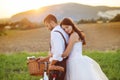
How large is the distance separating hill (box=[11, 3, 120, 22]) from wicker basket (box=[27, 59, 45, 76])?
633 millimetres

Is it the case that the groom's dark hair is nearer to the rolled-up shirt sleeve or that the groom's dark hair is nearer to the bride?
the bride

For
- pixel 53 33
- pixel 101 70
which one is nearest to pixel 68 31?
pixel 53 33

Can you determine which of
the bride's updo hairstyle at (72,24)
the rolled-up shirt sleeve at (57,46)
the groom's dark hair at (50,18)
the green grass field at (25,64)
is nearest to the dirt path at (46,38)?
the green grass field at (25,64)

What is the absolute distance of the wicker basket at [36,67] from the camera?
7.29 meters

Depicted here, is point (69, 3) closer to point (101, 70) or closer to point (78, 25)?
point (78, 25)

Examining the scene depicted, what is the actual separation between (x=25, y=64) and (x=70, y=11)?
0.85m

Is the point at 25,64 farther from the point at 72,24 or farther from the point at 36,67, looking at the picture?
the point at 72,24

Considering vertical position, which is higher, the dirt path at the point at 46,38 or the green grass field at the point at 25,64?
the dirt path at the point at 46,38

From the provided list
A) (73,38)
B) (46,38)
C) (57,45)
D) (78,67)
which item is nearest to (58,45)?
(57,45)

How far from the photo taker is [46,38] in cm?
766

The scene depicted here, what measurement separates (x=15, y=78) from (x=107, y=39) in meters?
1.23

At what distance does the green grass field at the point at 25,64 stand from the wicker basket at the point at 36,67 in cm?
31

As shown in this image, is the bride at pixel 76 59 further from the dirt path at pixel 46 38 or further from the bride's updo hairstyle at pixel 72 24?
the dirt path at pixel 46 38

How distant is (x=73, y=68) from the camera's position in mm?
7129
